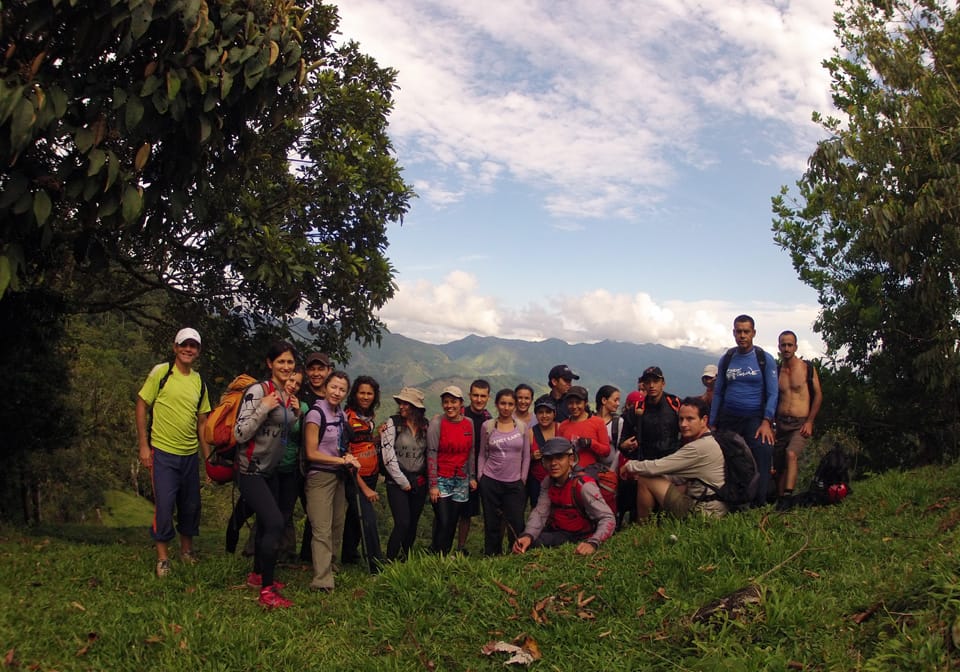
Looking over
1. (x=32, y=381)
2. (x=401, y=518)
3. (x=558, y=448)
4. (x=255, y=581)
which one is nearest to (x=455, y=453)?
(x=401, y=518)

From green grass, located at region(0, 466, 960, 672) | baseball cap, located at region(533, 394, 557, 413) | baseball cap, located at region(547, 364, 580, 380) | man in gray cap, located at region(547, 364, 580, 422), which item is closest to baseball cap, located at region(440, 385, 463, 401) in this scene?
baseball cap, located at region(533, 394, 557, 413)

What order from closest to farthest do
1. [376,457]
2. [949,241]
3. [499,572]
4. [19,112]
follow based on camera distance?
[19,112]
[499,572]
[376,457]
[949,241]

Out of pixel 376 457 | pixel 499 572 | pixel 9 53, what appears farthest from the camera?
pixel 376 457

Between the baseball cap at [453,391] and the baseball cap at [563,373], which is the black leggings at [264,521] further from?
the baseball cap at [563,373]

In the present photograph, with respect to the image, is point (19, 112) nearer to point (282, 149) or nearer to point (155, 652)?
point (155, 652)

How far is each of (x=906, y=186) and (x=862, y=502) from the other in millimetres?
7625

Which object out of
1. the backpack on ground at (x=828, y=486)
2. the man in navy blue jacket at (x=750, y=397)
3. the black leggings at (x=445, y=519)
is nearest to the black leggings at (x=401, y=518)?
the black leggings at (x=445, y=519)

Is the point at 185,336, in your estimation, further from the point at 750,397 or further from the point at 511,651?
the point at 750,397

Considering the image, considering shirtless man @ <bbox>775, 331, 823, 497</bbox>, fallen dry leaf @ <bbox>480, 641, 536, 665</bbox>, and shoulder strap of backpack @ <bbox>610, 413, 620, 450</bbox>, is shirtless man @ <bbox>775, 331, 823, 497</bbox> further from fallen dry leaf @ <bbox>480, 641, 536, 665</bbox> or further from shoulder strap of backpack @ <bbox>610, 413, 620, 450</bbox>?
fallen dry leaf @ <bbox>480, 641, 536, 665</bbox>

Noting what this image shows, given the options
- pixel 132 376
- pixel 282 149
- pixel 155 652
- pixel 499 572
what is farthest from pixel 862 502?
pixel 132 376

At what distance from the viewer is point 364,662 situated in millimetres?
4305

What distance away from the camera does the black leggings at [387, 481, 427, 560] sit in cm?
688

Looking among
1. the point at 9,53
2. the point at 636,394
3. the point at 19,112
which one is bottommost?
the point at 636,394

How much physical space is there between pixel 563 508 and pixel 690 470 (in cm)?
133
